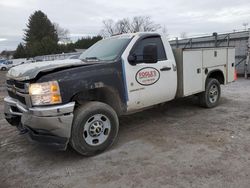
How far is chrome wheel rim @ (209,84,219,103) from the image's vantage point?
23.9 feet

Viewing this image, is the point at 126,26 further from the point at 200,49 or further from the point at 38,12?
the point at 200,49

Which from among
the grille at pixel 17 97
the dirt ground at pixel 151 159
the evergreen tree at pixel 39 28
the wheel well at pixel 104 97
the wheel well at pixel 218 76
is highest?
the evergreen tree at pixel 39 28

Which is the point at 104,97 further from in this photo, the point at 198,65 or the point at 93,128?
the point at 198,65

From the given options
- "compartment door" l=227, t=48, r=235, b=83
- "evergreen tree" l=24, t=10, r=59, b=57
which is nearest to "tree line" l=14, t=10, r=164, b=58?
"evergreen tree" l=24, t=10, r=59, b=57

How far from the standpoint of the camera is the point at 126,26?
6544 cm

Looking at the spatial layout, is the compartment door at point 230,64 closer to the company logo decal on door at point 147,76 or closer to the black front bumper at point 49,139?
the company logo decal on door at point 147,76

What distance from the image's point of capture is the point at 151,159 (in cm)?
425

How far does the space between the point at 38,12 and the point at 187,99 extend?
71.2 m

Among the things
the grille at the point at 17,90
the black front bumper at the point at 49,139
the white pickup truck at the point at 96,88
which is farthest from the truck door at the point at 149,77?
the grille at the point at 17,90

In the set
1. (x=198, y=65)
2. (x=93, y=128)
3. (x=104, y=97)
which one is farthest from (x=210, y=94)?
(x=93, y=128)

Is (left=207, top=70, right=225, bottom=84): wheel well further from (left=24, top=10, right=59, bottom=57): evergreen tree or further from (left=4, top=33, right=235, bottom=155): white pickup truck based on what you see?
(left=24, top=10, right=59, bottom=57): evergreen tree

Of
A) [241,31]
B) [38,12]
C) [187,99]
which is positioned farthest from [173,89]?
[38,12]

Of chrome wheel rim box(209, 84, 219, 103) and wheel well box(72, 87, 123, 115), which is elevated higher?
wheel well box(72, 87, 123, 115)

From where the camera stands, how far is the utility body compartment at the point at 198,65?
6.08 metres
